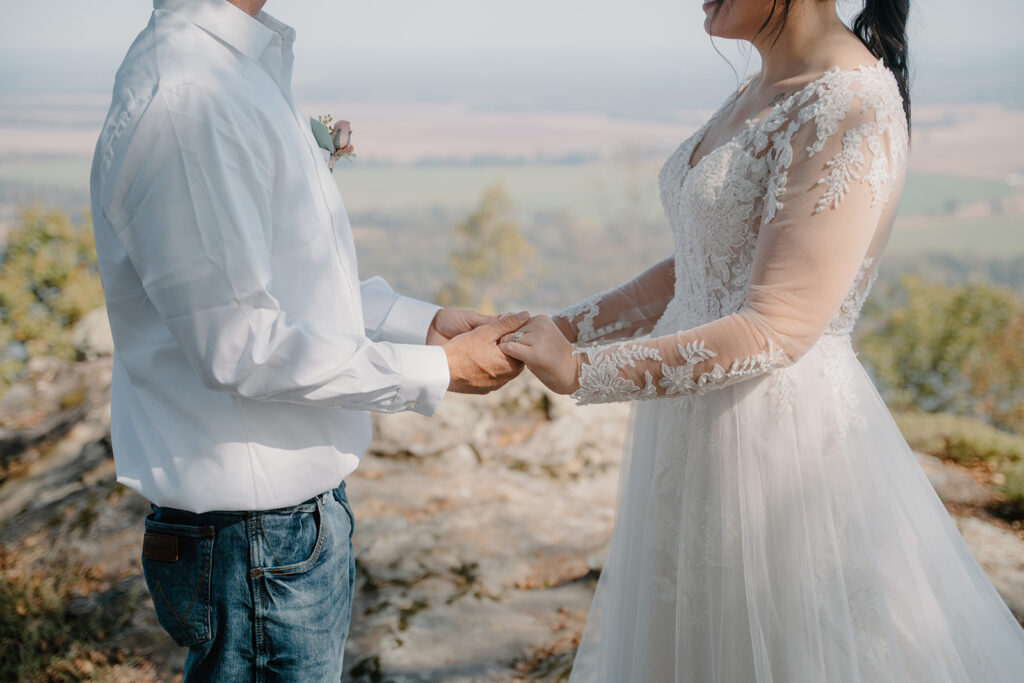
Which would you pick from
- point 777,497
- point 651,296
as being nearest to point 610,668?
point 777,497

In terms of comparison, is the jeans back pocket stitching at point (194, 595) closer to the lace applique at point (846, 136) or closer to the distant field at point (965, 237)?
the lace applique at point (846, 136)

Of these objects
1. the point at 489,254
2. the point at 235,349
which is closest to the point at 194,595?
the point at 235,349

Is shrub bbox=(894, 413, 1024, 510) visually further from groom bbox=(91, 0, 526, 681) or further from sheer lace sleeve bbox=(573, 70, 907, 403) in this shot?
groom bbox=(91, 0, 526, 681)

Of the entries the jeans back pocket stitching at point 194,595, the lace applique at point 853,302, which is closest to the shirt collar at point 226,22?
the jeans back pocket stitching at point 194,595

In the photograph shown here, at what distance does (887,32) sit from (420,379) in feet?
4.96

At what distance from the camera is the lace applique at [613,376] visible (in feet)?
6.08

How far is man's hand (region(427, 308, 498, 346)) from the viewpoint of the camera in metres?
2.31

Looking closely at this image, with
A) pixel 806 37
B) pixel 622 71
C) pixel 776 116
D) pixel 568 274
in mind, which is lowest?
pixel 568 274

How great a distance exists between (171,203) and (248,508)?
2.08 ft

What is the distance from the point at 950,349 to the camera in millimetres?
12180

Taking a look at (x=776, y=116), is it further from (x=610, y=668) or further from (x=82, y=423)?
(x=82, y=423)

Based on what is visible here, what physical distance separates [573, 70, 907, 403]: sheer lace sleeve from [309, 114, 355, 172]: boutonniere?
92cm

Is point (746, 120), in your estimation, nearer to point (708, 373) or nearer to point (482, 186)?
point (708, 373)

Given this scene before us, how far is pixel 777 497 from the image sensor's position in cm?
195
